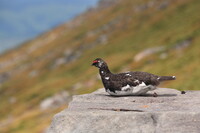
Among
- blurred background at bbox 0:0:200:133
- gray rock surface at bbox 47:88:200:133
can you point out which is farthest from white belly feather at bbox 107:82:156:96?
blurred background at bbox 0:0:200:133

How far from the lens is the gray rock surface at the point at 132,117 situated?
521 inches

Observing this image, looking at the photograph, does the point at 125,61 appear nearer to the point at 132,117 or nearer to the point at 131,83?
the point at 131,83

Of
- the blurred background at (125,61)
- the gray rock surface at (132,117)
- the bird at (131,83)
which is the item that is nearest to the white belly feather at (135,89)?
the bird at (131,83)

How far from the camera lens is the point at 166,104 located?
50.4 ft

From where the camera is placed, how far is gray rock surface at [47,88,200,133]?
43.4ft

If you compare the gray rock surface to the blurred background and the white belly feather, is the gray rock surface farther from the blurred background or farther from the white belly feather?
the blurred background

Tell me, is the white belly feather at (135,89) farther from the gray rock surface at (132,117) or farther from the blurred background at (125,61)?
the blurred background at (125,61)

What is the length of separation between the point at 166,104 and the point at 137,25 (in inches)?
5196

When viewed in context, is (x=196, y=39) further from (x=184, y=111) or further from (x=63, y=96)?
(x=184, y=111)

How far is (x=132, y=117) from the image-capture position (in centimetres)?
1366

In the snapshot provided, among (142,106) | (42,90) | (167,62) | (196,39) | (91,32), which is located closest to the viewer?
(142,106)

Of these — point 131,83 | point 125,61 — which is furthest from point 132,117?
point 125,61

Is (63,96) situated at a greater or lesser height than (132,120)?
greater

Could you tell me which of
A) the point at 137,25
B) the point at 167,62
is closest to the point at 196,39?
the point at 167,62
